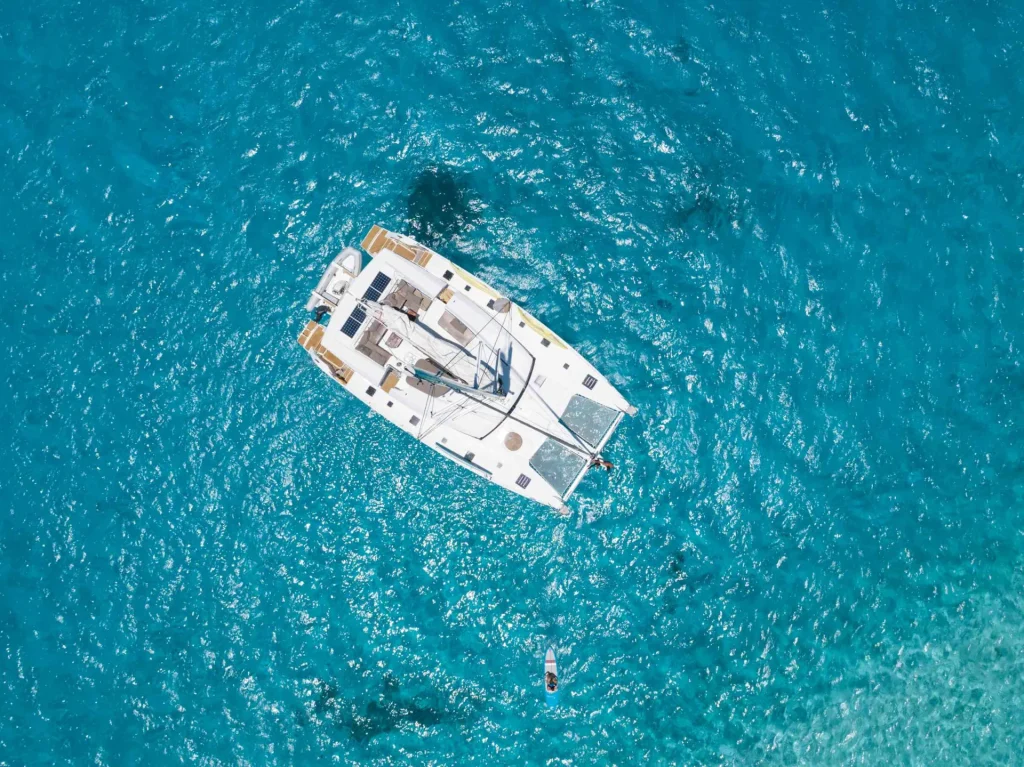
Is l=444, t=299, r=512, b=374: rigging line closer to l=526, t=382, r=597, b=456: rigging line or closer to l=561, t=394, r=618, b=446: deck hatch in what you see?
l=526, t=382, r=597, b=456: rigging line

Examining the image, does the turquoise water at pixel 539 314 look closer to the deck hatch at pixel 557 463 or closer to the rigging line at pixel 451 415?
the deck hatch at pixel 557 463

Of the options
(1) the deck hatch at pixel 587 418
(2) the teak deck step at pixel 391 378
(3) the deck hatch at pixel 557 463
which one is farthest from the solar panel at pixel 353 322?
(1) the deck hatch at pixel 587 418

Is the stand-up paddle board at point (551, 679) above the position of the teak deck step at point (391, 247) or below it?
below

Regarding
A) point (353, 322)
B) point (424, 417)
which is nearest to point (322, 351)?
point (353, 322)

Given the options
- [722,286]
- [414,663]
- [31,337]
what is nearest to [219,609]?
[414,663]

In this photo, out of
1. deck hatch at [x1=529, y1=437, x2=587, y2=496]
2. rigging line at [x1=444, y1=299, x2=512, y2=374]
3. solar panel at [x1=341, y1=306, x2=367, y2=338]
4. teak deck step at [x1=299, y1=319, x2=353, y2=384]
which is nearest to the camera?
rigging line at [x1=444, y1=299, x2=512, y2=374]

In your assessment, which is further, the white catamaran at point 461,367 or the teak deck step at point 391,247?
the teak deck step at point 391,247

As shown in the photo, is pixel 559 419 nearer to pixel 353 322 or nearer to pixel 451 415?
pixel 451 415

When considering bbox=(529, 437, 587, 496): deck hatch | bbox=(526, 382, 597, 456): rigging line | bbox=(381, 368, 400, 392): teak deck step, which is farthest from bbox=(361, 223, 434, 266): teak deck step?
bbox=(529, 437, 587, 496): deck hatch

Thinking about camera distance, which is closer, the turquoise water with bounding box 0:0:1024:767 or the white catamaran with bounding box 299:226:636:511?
the white catamaran with bounding box 299:226:636:511
